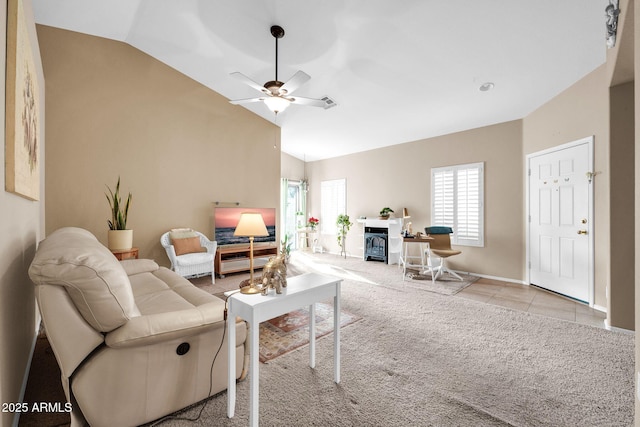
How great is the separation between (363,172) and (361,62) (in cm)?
357

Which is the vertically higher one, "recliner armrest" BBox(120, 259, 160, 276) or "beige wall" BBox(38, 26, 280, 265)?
"beige wall" BBox(38, 26, 280, 265)

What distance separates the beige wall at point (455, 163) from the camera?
4.59m

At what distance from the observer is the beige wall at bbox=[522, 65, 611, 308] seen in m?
3.02

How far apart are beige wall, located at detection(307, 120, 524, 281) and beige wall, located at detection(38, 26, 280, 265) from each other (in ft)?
9.57

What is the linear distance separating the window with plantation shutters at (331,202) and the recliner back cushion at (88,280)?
6305mm

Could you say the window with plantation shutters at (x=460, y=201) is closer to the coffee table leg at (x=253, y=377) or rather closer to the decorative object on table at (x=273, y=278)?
the decorative object on table at (x=273, y=278)

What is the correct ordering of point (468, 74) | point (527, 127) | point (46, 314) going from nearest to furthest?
point (46, 314), point (468, 74), point (527, 127)

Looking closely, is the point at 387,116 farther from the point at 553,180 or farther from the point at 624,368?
the point at 624,368

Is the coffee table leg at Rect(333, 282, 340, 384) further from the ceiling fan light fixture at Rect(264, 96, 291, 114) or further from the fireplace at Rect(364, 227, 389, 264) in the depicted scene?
the fireplace at Rect(364, 227, 389, 264)

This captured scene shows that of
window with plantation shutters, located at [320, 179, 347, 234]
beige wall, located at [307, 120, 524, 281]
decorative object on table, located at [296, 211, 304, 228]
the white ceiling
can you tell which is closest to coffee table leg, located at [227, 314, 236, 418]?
the white ceiling

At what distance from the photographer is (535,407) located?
165cm

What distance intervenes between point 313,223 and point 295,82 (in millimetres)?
5286

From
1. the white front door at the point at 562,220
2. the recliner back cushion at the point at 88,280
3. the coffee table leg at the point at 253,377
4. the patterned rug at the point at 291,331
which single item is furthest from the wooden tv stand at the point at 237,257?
the white front door at the point at 562,220

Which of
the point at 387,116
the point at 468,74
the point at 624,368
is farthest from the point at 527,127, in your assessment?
the point at 624,368
